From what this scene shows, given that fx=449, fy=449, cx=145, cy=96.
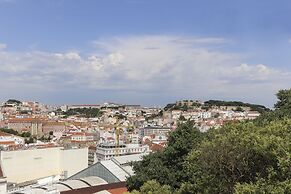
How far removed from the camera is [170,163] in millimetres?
17766

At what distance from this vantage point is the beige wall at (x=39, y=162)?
137 feet

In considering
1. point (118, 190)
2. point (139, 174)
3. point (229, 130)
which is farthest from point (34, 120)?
point (229, 130)

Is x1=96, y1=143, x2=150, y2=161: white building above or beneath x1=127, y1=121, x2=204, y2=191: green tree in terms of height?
beneath

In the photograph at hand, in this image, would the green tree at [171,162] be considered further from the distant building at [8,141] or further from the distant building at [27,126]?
the distant building at [27,126]

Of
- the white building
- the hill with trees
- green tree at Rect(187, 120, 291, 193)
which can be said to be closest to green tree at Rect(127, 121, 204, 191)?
the hill with trees

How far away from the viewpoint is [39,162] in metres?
45.1

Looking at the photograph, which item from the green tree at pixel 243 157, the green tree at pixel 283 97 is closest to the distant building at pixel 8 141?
the green tree at pixel 283 97

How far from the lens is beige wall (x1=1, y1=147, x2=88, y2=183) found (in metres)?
41.8

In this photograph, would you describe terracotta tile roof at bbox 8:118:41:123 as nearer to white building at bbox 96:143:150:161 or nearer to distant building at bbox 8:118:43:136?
distant building at bbox 8:118:43:136

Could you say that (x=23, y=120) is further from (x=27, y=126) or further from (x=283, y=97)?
(x=283, y=97)

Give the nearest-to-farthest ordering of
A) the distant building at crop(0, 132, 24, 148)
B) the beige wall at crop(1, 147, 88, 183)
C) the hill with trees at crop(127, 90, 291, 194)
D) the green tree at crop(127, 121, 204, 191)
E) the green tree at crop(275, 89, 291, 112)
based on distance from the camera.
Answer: the hill with trees at crop(127, 90, 291, 194) → the green tree at crop(127, 121, 204, 191) → the green tree at crop(275, 89, 291, 112) → the beige wall at crop(1, 147, 88, 183) → the distant building at crop(0, 132, 24, 148)

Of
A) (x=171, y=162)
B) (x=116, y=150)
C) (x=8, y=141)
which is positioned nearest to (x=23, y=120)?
(x=8, y=141)

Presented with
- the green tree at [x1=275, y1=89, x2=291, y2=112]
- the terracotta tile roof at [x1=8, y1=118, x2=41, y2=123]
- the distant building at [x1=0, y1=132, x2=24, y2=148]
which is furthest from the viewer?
the terracotta tile roof at [x1=8, y1=118, x2=41, y2=123]

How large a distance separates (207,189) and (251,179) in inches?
45.2
